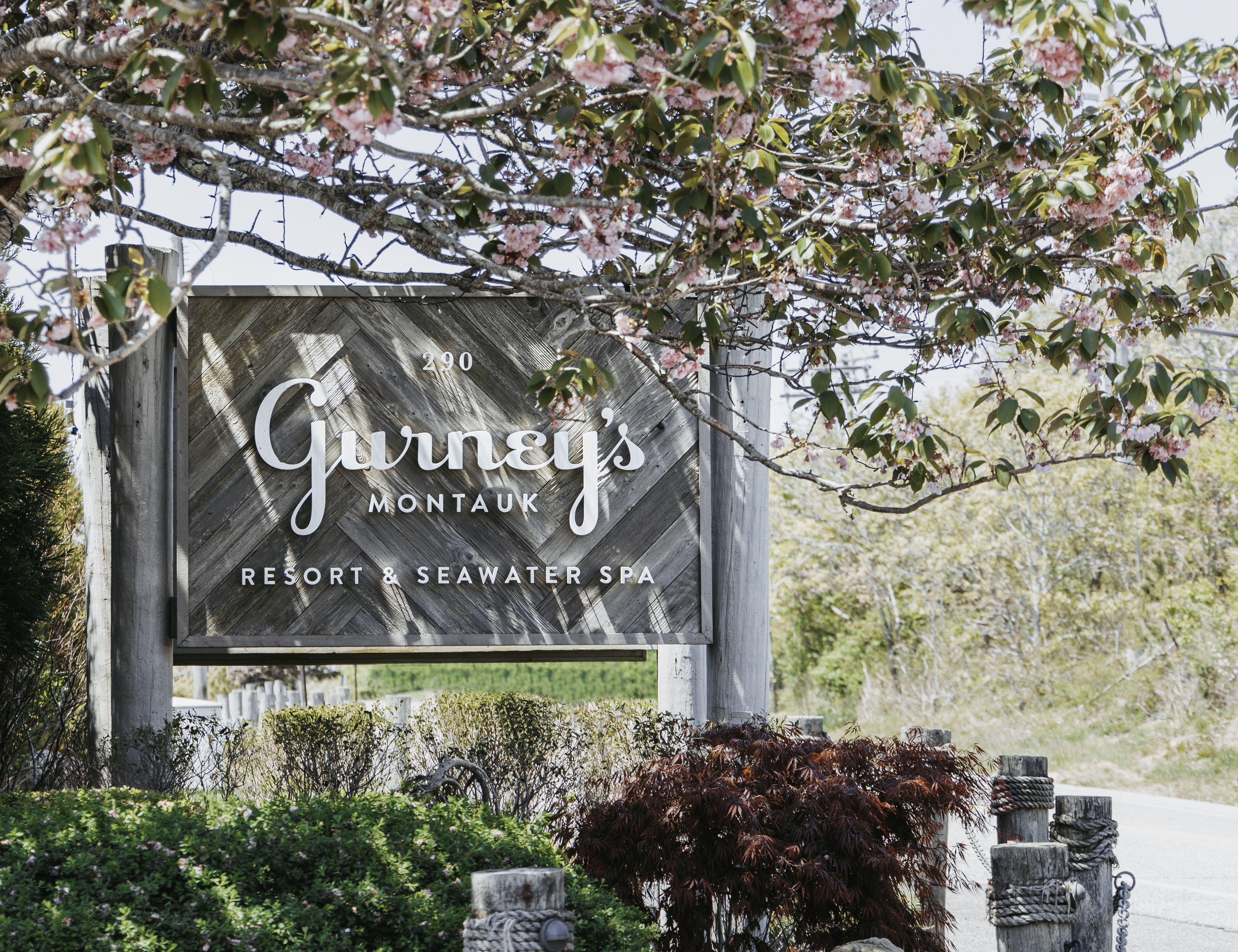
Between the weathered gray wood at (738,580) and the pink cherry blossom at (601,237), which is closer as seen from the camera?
the pink cherry blossom at (601,237)

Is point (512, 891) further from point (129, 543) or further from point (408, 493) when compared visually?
point (129, 543)

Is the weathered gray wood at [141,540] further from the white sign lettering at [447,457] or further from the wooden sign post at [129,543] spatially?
the white sign lettering at [447,457]

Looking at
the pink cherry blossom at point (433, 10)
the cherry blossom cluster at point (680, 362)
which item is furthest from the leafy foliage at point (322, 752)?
the pink cherry blossom at point (433, 10)

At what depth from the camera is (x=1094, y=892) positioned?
13.3 ft

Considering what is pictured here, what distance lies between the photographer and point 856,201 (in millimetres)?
3980

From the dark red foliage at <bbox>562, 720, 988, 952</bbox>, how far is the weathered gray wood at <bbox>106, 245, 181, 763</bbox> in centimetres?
226

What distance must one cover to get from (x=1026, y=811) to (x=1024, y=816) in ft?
0.09

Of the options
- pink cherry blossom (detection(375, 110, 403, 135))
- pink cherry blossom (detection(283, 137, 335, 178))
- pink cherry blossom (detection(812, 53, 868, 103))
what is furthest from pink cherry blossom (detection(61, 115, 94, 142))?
pink cherry blossom (detection(812, 53, 868, 103))

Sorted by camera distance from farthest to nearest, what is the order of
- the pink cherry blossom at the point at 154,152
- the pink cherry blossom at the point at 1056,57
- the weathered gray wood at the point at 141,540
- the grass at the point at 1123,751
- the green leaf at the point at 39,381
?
the grass at the point at 1123,751 → the weathered gray wood at the point at 141,540 → the pink cherry blossom at the point at 154,152 → the pink cherry blossom at the point at 1056,57 → the green leaf at the point at 39,381

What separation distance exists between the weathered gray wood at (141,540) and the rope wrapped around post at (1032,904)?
142 inches

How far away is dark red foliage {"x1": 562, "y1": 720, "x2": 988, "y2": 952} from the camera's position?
349 cm

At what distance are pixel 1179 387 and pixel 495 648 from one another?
314 centimetres

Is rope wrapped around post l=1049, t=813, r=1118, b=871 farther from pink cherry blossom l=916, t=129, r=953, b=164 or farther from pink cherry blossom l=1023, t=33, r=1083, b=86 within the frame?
pink cherry blossom l=1023, t=33, r=1083, b=86

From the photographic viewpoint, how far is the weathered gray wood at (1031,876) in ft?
11.0
